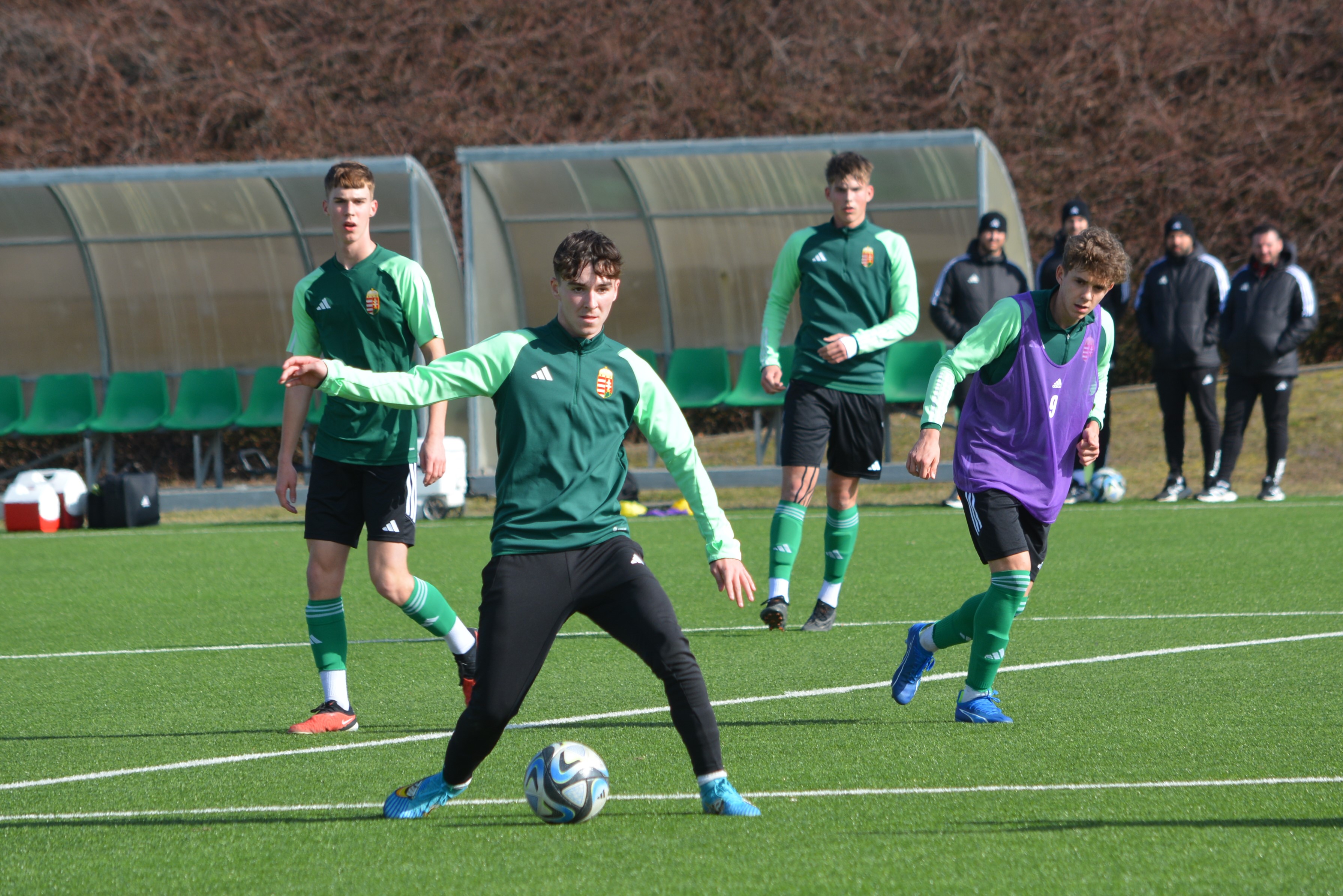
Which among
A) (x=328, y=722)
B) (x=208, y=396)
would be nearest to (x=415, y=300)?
(x=328, y=722)

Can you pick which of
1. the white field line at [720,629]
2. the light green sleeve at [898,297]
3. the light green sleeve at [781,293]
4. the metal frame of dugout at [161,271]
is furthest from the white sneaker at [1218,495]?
the metal frame of dugout at [161,271]

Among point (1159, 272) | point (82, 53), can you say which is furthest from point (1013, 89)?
point (82, 53)

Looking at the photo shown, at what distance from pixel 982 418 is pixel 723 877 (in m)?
2.28

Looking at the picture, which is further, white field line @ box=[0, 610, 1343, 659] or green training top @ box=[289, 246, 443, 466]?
white field line @ box=[0, 610, 1343, 659]

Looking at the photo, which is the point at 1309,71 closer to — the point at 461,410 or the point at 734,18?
the point at 734,18

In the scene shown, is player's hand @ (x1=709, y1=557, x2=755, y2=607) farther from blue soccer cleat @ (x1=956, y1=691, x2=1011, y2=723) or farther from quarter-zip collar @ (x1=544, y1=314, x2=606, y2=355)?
blue soccer cleat @ (x1=956, y1=691, x2=1011, y2=723)

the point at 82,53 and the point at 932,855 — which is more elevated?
the point at 82,53

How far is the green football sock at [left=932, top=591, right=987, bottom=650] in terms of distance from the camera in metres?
5.21

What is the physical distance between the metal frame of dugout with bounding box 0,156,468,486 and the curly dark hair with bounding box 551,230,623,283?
38.6ft

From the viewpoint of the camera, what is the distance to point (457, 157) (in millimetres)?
14406

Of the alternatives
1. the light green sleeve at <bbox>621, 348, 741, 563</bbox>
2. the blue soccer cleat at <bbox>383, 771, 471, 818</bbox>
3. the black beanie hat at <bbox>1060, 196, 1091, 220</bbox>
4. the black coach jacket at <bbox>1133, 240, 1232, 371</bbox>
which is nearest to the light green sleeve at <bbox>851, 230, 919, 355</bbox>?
the light green sleeve at <bbox>621, 348, 741, 563</bbox>

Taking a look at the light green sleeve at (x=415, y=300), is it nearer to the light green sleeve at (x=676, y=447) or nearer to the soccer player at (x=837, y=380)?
the light green sleeve at (x=676, y=447)

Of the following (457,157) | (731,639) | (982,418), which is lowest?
(731,639)

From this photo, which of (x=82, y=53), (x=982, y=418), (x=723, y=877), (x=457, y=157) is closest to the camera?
(x=723, y=877)
